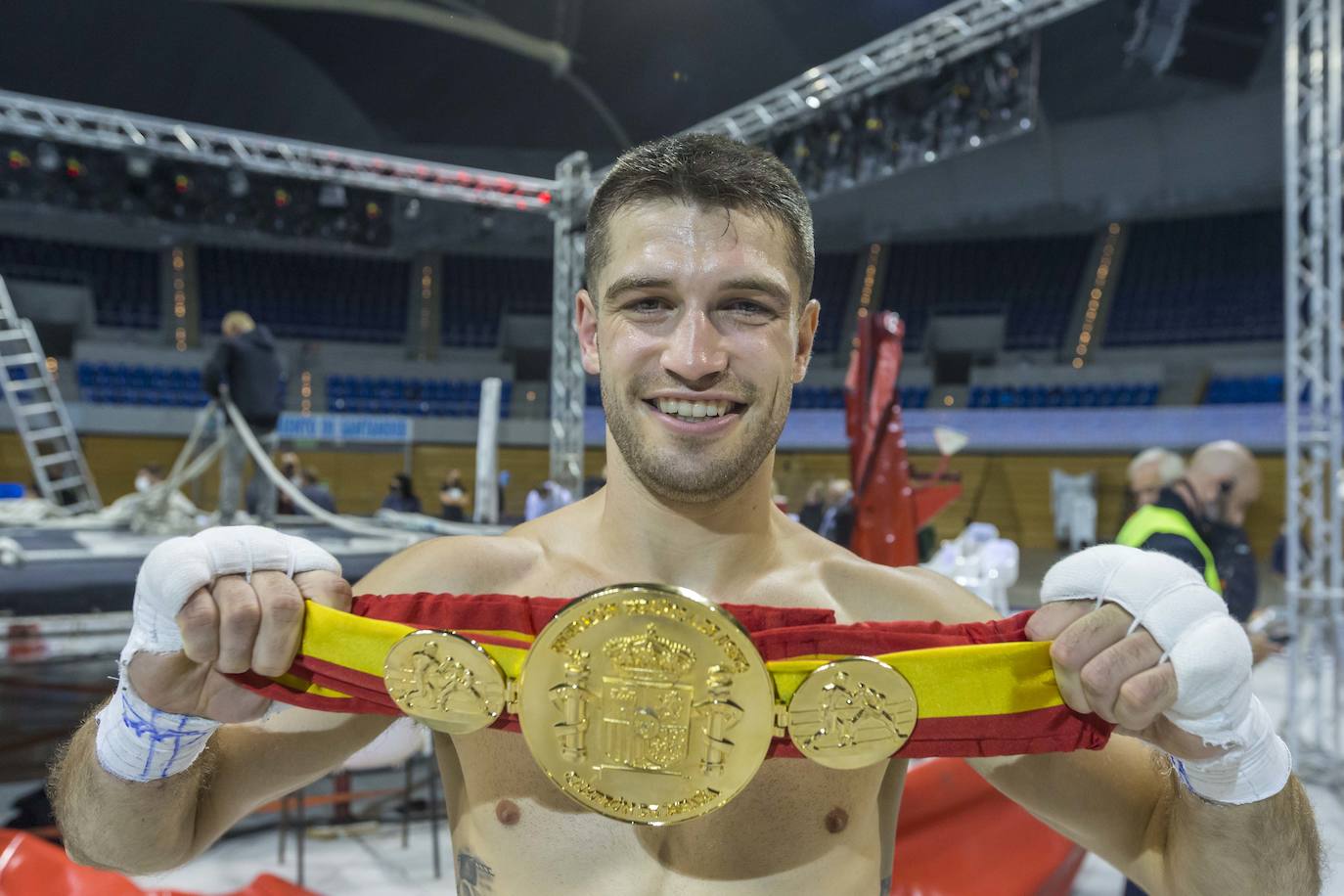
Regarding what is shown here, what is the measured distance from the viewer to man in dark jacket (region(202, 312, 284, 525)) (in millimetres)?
6160

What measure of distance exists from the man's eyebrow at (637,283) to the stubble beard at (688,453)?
113mm

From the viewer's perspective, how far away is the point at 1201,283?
17.0 meters

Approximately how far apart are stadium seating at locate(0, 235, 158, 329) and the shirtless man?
17965mm

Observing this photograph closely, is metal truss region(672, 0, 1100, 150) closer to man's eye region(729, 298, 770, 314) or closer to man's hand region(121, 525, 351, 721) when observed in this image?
man's eye region(729, 298, 770, 314)

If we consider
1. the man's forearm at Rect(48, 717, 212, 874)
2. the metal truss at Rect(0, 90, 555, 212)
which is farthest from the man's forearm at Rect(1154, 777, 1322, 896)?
the metal truss at Rect(0, 90, 555, 212)

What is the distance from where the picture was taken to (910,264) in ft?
61.9

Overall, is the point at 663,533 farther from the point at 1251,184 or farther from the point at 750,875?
the point at 1251,184

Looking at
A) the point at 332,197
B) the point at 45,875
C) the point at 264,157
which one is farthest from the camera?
the point at 332,197

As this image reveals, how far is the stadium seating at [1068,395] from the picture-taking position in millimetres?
15648

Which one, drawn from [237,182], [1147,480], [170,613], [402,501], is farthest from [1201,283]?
[170,613]

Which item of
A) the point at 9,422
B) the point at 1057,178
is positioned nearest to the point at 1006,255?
the point at 1057,178

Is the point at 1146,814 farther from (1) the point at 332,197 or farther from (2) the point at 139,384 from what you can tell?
(2) the point at 139,384

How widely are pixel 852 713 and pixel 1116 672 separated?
268 millimetres

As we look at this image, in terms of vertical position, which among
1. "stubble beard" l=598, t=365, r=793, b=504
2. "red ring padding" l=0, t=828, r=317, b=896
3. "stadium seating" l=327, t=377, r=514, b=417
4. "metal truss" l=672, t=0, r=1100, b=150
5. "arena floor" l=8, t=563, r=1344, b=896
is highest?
"metal truss" l=672, t=0, r=1100, b=150
